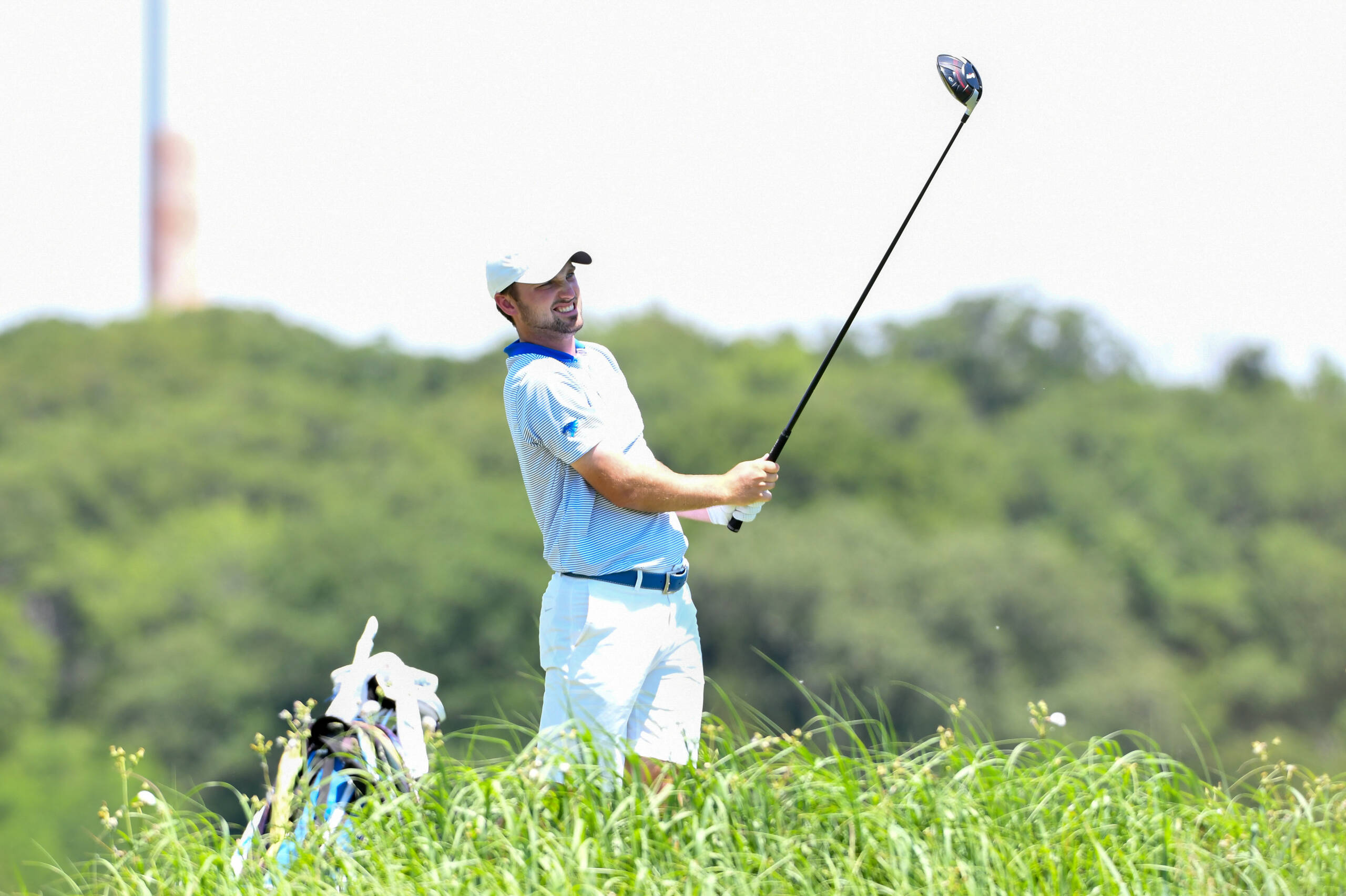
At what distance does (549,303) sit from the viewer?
3471 mm

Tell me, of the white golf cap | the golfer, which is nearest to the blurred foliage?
the golfer

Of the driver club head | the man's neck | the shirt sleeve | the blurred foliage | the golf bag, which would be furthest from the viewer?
the blurred foliage

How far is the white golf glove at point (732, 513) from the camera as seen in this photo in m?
3.58

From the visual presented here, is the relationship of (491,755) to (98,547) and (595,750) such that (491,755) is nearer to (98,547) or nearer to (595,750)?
(595,750)

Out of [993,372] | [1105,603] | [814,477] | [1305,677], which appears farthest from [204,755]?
[993,372]

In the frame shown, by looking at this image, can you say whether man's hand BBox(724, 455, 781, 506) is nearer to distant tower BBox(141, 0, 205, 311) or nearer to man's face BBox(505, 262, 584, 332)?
man's face BBox(505, 262, 584, 332)

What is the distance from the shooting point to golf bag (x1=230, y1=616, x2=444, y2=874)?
128 inches

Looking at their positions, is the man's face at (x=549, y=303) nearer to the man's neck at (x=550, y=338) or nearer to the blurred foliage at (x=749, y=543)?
the man's neck at (x=550, y=338)

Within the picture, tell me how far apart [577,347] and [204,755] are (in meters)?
41.7

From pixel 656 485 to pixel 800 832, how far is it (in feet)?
2.56

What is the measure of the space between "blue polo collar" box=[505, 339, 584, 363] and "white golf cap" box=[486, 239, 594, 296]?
0.49 feet

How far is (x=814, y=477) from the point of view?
177 ft

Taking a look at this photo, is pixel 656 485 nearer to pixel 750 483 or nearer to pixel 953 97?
pixel 750 483

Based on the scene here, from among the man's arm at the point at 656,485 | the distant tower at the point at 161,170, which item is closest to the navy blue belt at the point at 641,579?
the man's arm at the point at 656,485
